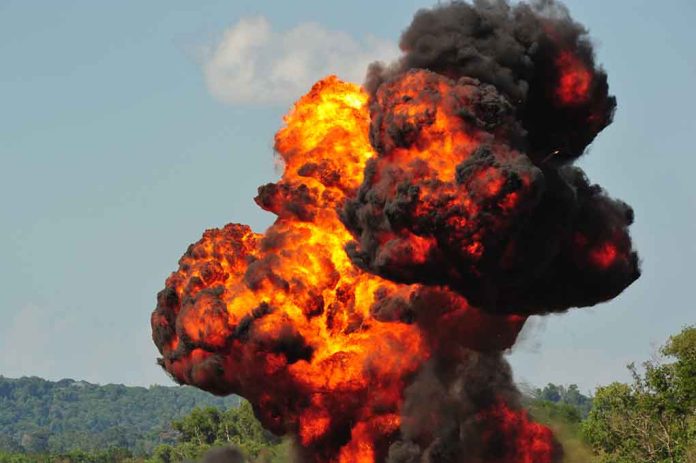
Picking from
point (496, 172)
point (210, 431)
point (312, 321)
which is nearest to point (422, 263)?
point (496, 172)

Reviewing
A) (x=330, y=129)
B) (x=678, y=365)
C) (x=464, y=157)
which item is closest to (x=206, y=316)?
(x=330, y=129)

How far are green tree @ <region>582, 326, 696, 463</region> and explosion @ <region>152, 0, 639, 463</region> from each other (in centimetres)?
4958

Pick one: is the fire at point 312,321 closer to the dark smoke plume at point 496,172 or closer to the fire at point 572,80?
the dark smoke plume at point 496,172

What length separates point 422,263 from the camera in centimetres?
5291

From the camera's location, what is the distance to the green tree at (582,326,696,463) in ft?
349

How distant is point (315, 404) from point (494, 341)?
7744 millimetres

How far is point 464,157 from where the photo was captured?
51.8m

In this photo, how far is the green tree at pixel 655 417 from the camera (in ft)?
349

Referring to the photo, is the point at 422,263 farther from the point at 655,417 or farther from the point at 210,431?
the point at 210,431

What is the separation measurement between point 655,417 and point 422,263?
6173 cm

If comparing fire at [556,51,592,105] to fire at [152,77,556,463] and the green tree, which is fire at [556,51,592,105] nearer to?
fire at [152,77,556,463]

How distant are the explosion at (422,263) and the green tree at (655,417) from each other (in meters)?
49.6

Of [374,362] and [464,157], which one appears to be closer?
[464,157]

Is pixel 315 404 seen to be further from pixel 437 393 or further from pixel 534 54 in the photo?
pixel 534 54
